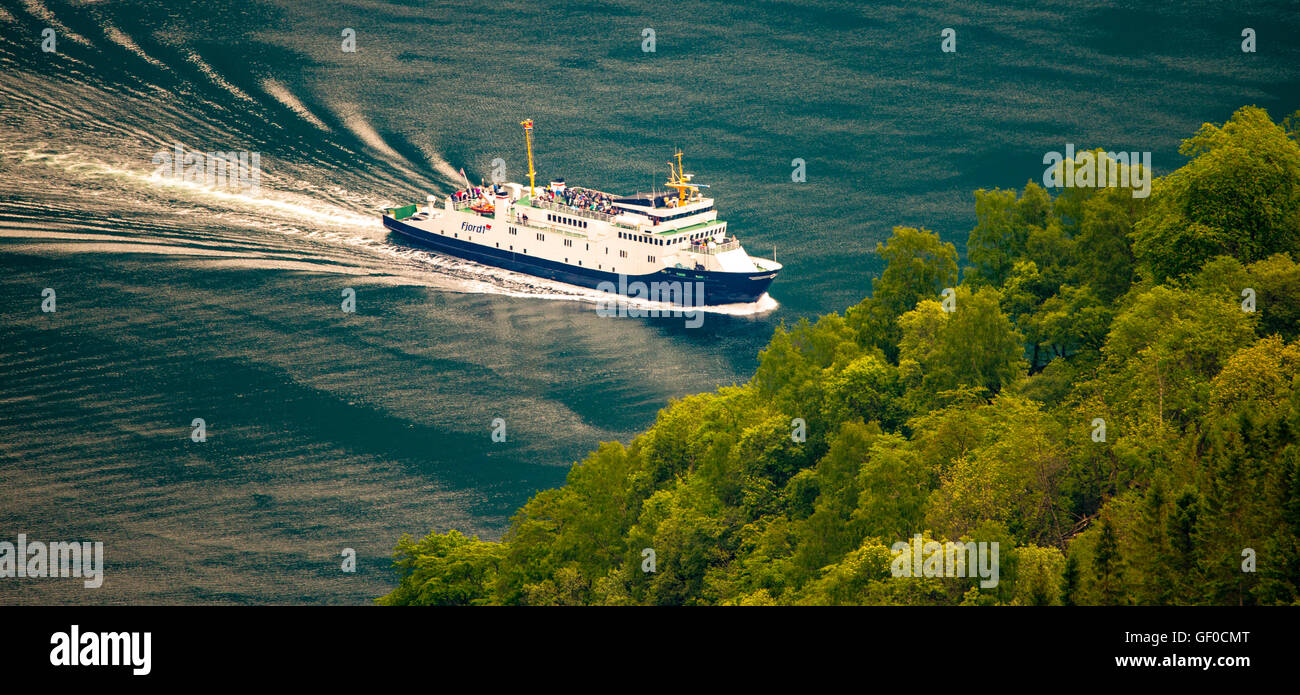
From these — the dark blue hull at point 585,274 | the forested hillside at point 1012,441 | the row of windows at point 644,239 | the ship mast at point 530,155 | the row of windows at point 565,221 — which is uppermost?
the ship mast at point 530,155

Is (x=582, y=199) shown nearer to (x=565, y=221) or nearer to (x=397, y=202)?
(x=565, y=221)

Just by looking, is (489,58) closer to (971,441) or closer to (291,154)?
(291,154)

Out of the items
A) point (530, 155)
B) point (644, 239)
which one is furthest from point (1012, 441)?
point (530, 155)

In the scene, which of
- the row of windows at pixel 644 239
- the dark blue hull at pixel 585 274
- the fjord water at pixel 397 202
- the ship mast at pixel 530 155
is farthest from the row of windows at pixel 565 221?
the fjord water at pixel 397 202

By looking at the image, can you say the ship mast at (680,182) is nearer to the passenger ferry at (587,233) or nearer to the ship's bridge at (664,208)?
the passenger ferry at (587,233)

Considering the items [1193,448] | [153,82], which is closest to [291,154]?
[153,82]

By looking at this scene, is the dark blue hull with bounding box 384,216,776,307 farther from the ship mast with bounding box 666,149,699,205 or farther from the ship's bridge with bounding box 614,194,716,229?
the ship mast with bounding box 666,149,699,205

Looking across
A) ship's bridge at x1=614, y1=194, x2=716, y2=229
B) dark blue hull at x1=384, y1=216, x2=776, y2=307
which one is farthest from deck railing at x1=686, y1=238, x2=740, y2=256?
ship's bridge at x1=614, y1=194, x2=716, y2=229
